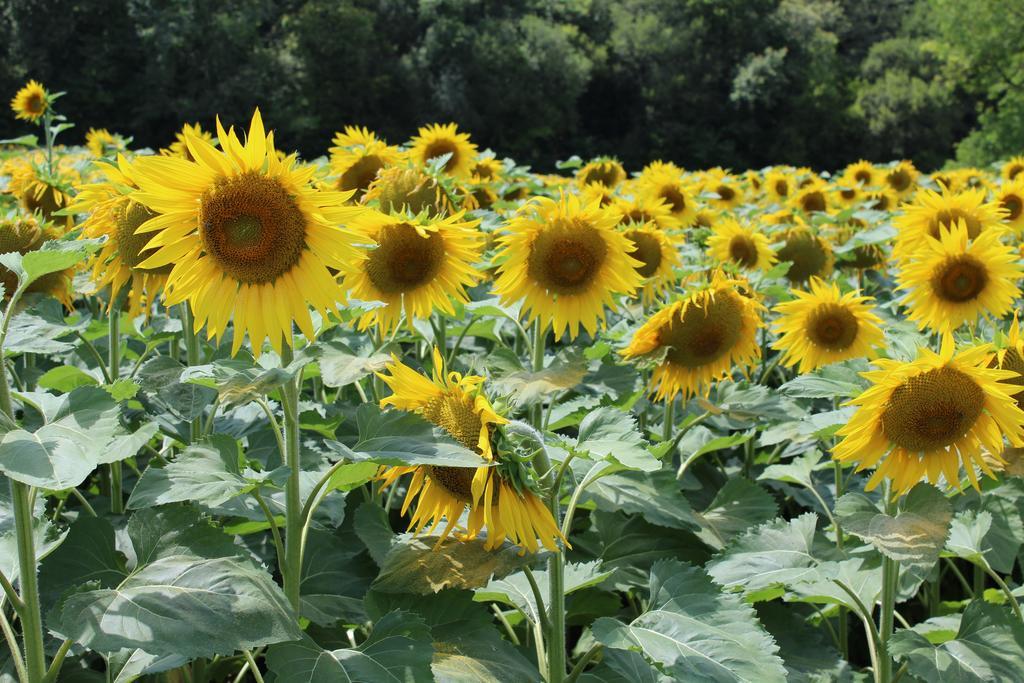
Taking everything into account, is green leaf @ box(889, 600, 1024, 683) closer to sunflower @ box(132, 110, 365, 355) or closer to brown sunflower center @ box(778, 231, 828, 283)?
sunflower @ box(132, 110, 365, 355)

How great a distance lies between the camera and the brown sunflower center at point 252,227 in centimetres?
183

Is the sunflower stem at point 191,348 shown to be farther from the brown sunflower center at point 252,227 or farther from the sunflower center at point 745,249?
the sunflower center at point 745,249

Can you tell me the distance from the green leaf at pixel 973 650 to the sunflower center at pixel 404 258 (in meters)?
1.48

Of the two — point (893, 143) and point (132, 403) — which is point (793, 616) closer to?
point (132, 403)

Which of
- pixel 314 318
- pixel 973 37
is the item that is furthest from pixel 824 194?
pixel 973 37

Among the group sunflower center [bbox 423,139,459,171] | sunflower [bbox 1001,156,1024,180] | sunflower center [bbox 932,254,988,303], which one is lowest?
sunflower center [bbox 932,254,988,303]

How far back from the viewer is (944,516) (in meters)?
2.16

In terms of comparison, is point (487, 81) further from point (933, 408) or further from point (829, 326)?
point (933, 408)

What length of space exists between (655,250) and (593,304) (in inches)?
36.5

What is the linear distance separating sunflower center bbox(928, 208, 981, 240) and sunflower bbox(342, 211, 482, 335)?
2.20m

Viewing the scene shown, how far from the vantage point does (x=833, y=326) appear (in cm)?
350

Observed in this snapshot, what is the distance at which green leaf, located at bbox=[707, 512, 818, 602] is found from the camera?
2.39 m

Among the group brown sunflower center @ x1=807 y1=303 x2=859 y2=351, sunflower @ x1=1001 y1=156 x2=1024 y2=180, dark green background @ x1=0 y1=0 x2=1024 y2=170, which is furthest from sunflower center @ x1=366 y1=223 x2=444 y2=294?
dark green background @ x1=0 y1=0 x2=1024 y2=170

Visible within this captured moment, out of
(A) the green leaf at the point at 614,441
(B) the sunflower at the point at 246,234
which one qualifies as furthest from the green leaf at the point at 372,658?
(B) the sunflower at the point at 246,234
